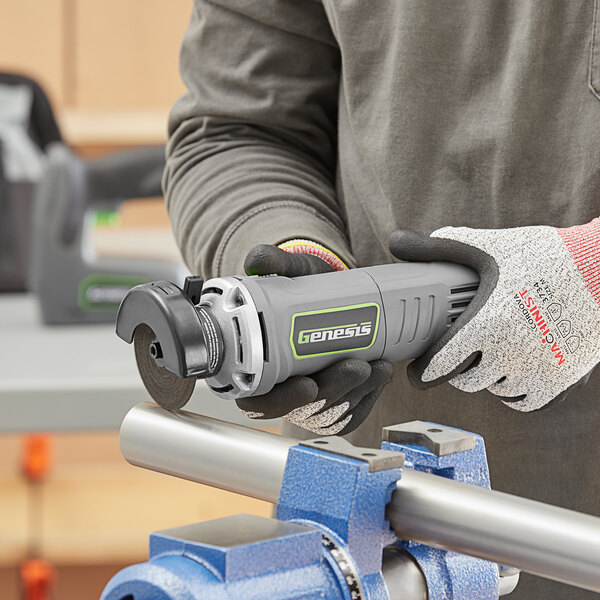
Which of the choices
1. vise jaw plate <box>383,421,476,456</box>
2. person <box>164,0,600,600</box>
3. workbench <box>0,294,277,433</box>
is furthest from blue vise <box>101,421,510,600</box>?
workbench <box>0,294,277,433</box>

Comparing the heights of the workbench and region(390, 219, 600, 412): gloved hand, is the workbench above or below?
below

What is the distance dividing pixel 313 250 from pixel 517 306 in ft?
0.51

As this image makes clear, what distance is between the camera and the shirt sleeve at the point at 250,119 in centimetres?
80

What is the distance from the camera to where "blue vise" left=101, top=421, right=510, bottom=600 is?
0.39 m

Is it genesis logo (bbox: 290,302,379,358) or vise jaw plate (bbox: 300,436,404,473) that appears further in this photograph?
genesis logo (bbox: 290,302,379,358)

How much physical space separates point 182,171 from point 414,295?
12.8 inches

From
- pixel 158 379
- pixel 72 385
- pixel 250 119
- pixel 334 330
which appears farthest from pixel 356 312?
Answer: pixel 72 385

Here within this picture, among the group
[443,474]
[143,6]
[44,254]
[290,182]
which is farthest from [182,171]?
[143,6]

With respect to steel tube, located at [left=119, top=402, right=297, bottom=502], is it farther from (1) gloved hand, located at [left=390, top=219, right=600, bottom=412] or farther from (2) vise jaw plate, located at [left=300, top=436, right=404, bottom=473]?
(1) gloved hand, located at [left=390, top=219, right=600, bottom=412]

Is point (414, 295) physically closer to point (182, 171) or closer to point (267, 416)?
Result: point (267, 416)

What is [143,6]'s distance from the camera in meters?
3.07

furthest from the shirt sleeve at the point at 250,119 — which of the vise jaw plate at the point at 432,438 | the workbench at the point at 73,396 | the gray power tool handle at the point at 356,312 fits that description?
the workbench at the point at 73,396

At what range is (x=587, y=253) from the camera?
2.09 ft

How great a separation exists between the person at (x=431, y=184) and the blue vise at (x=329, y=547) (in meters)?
0.10
